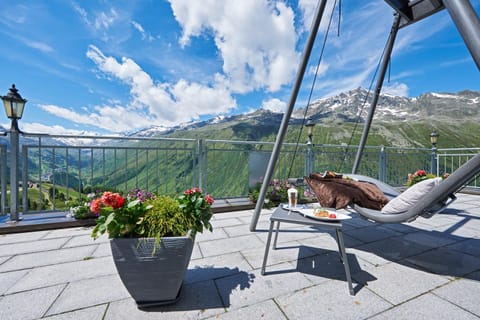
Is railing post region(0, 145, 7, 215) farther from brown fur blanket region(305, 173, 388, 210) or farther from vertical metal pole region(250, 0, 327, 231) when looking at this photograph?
brown fur blanket region(305, 173, 388, 210)

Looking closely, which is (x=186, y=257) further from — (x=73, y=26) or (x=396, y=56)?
(x=73, y=26)

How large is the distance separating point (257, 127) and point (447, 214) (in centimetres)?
6474

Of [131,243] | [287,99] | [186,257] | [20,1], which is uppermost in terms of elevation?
[20,1]

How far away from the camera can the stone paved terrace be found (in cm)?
123

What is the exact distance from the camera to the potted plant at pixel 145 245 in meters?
1.16

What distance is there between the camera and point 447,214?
3.45m

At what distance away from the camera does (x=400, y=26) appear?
319cm

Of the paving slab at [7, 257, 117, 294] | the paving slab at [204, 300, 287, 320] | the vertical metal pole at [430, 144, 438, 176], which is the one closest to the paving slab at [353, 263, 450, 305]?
the paving slab at [204, 300, 287, 320]

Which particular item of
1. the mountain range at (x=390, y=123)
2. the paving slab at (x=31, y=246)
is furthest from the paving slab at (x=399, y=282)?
the mountain range at (x=390, y=123)

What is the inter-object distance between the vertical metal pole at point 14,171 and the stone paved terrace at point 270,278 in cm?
39

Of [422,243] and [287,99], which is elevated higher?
[287,99]

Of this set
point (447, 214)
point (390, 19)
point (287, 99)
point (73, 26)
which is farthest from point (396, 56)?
point (73, 26)

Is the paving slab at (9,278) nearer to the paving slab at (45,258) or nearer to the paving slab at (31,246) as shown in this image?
the paving slab at (45,258)

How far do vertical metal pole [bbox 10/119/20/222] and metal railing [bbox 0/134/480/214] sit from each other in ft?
0.27
